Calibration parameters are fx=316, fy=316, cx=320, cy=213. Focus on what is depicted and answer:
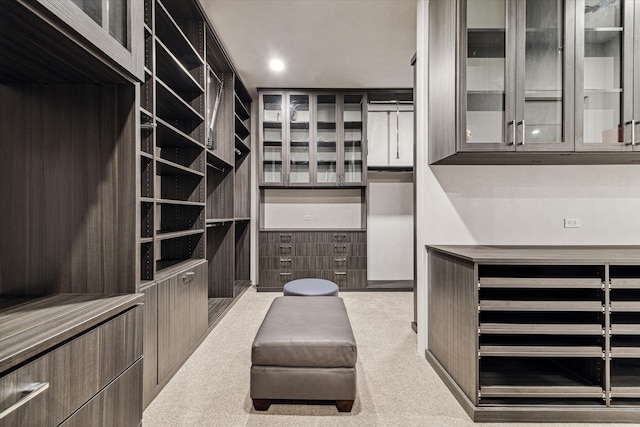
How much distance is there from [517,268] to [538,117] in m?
0.95

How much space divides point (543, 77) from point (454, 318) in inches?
61.7

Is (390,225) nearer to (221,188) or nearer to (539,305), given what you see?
(221,188)

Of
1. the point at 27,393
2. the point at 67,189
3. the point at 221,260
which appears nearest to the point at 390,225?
the point at 221,260

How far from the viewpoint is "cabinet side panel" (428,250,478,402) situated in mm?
1729

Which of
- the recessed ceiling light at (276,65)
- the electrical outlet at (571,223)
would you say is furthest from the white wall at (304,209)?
the electrical outlet at (571,223)

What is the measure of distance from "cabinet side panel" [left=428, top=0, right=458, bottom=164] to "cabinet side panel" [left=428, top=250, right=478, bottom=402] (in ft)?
2.43

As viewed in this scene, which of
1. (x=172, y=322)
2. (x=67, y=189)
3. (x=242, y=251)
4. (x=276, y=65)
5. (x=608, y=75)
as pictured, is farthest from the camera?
(x=242, y=251)

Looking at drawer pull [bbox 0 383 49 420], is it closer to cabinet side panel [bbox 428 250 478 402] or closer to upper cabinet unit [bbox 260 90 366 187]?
cabinet side panel [bbox 428 250 478 402]

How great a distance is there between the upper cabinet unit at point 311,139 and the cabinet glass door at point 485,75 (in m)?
2.57

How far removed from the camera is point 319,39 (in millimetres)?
3193

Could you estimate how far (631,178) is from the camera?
2.32 meters

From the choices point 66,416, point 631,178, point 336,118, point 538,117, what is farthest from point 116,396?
point 336,118

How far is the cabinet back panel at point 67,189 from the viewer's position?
111 cm

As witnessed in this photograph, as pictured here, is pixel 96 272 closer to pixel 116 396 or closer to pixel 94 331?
pixel 94 331
